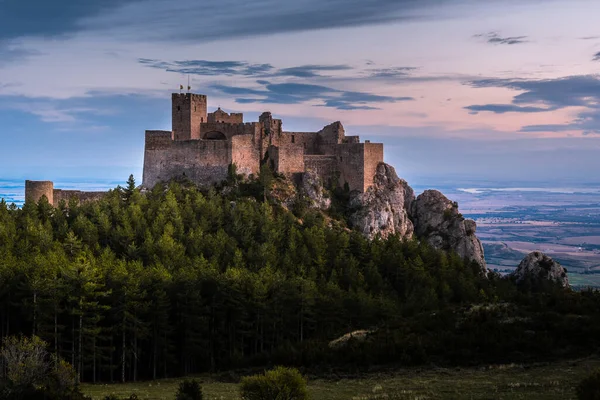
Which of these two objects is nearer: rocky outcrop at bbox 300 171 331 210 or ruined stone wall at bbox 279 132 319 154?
rocky outcrop at bbox 300 171 331 210

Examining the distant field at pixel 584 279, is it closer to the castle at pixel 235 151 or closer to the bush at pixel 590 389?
the castle at pixel 235 151

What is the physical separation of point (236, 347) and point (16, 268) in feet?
54.9

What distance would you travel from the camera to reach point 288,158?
285ft

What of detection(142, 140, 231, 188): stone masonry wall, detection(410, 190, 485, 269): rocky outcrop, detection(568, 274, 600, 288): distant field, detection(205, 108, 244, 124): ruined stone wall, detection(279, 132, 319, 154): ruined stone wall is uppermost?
detection(205, 108, 244, 124): ruined stone wall

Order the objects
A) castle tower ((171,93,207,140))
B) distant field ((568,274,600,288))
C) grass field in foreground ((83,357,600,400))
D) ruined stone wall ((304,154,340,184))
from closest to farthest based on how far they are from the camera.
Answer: grass field in foreground ((83,357,600,400)), castle tower ((171,93,207,140)), ruined stone wall ((304,154,340,184)), distant field ((568,274,600,288))

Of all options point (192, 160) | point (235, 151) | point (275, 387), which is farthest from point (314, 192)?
point (275, 387)

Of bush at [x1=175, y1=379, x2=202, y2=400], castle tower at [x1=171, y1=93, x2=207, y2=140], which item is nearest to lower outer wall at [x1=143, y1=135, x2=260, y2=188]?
castle tower at [x1=171, y1=93, x2=207, y2=140]

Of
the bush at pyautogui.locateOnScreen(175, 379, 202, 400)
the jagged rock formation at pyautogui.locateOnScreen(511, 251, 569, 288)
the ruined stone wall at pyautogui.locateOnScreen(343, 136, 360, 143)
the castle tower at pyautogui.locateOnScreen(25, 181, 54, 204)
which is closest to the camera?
the bush at pyautogui.locateOnScreen(175, 379, 202, 400)

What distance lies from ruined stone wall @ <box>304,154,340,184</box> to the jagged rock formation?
23631 mm

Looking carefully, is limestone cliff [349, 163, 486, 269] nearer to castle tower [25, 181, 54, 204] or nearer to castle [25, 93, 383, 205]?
castle [25, 93, 383, 205]

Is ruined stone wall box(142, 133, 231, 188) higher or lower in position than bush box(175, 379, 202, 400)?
higher

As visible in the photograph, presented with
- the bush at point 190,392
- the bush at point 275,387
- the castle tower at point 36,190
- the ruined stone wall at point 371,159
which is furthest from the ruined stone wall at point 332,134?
the bush at point 275,387

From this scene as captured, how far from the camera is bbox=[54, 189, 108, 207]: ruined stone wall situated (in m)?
81.1

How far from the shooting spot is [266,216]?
77938mm
